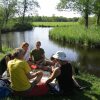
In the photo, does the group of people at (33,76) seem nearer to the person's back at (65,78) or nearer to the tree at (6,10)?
the person's back at (65,78)

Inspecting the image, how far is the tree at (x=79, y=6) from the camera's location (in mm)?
45844

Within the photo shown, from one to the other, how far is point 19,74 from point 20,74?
3 centimetres

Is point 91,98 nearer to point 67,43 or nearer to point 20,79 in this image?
point 20,79

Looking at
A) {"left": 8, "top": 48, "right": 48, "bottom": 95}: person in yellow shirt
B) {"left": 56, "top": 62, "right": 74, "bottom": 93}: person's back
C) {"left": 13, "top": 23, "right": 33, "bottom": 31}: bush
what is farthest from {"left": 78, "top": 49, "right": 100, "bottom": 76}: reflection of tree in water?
{"left": 13, "top": 23, "right": 33, "bottom": 31}: bush

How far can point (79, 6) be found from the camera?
4772 cm

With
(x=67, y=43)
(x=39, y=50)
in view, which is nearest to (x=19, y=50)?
(x=39, y=50)

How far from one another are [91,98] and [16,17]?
2326 inches

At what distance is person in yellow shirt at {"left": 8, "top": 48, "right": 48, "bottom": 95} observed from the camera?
7.12 metres

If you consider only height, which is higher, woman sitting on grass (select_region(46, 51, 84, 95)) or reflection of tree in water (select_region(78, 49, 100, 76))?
woman sitting on grass (select_region(46, 51, 84, 95))

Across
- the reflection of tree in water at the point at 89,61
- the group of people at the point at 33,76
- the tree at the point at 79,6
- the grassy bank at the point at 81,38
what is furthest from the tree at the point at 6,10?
the group of people at the point at 33,76

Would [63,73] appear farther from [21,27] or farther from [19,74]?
[21,27]

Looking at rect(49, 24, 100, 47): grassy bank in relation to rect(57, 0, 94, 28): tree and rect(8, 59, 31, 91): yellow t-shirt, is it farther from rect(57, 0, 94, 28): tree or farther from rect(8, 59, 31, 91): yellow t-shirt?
rect(8, 59, 31, 91): yellow t-shirt

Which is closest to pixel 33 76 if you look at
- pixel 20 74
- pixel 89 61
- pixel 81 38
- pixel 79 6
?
pixel 20 74

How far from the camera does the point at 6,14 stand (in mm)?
60969
